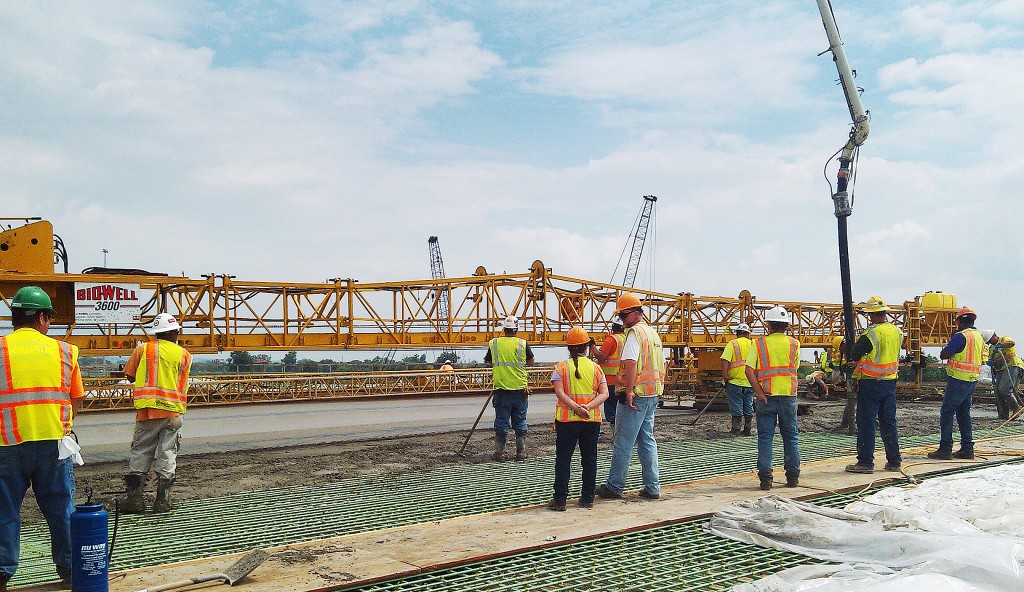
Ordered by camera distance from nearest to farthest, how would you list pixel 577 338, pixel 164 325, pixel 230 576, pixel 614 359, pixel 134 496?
pixel 230 576
pixel 577 338
pixel 134 496
pixel 164 325
pixel 614 359

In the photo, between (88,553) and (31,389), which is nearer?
(88,553)

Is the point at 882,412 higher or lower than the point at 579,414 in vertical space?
lower

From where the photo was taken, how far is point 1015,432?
1352cm

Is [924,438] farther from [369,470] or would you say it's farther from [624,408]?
[369,470]

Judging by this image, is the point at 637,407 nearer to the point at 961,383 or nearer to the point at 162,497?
the point at 162,497

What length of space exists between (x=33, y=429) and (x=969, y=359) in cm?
996

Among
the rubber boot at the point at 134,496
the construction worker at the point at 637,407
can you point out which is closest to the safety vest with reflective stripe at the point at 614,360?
the construction worker at the point at 637,407

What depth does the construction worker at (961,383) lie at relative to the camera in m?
9.69

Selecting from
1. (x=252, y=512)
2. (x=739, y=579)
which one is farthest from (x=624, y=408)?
(x=252, y=512)

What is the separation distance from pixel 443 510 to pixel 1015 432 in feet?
36.9

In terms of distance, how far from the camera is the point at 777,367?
795cm

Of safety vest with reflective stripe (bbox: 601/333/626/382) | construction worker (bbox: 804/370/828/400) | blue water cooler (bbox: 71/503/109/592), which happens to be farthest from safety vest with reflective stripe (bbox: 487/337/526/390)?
construction worker (bbox: 804/370/828/400)

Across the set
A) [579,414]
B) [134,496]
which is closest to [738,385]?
[579,414]

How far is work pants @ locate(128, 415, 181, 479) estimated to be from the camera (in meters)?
7.62
